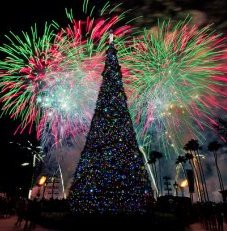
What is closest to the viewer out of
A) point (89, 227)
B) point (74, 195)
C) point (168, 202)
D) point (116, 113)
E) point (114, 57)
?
point (89, 227)

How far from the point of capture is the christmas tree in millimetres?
12555

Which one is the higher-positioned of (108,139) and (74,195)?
(108,139)

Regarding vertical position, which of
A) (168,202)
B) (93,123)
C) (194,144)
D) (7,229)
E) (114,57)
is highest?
(194,144)

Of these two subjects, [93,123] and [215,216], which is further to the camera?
[215,216]

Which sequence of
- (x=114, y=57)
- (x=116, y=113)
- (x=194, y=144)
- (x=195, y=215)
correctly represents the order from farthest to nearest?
(x=194, y=144)
(x=195, y=215)
(x=114, y=57)
(x=116, y=113)

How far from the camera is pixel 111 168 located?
13.0 meters

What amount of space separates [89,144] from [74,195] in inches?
104

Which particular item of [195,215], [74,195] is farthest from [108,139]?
[195,215]

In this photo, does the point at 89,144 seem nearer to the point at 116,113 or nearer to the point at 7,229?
the point at 116,113

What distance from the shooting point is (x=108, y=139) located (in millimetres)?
13539

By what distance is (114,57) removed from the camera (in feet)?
51.5

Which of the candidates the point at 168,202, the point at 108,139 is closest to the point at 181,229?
the point at 108,139

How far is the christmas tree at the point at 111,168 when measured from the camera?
12555 millimetres

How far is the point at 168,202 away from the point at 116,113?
72.8 ft
